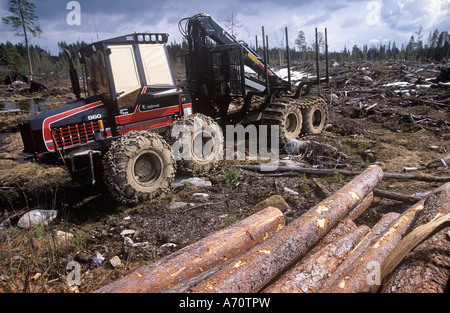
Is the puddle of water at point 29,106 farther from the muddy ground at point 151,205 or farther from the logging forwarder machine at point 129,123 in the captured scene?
the logging forwarder machine at point 129,123

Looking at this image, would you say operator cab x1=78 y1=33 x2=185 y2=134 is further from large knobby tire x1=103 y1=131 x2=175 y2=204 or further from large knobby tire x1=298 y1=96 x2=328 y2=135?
large knobby tire x1=298 y1=96 x2=328 y2=135

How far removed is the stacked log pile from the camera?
2.29 metres

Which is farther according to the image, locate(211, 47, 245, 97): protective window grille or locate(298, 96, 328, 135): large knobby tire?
locate(298, 96, 328, 135): large knobby tire

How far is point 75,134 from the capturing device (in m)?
5.09

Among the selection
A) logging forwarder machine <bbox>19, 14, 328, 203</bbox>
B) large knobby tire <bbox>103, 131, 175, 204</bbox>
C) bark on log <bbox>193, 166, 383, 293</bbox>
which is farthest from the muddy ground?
bark on log <bbox>193, 166, 383, 293</bbox>

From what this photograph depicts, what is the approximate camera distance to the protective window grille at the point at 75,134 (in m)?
4.87

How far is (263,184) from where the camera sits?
236 inches

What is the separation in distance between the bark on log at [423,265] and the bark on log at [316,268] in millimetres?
583

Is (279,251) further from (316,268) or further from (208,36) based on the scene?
(208,36)

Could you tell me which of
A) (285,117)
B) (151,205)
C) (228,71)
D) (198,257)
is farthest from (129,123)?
→ (285,117)

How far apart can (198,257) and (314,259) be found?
122 centimetres

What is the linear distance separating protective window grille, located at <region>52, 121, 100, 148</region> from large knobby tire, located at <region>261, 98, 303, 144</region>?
199 inches
